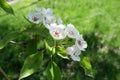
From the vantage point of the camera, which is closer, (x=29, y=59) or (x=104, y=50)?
(x=29, y=59)

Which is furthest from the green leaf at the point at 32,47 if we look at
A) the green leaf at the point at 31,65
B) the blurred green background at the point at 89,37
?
the blurred green background at the point at 89,37

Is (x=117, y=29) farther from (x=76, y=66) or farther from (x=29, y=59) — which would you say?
(x=29, y=59)

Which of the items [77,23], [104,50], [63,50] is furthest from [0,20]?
[63,50]

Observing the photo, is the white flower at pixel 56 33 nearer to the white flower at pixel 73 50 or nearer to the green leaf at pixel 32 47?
the white flower at pixel 73 50

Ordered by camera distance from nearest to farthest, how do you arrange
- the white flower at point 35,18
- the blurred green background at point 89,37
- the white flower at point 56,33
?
the white flower at point 56,33, the white flower at point 35,18, the blurred green background at point 89,37

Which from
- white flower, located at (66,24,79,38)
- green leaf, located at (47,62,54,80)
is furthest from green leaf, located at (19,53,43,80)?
white flower, located at (66,24,79,38)

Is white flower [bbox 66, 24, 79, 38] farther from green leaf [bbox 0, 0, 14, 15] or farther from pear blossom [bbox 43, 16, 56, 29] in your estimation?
green leaf [bbox 0, 0, 14, 15]
